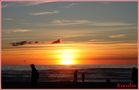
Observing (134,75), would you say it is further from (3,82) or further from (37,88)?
(3,82)

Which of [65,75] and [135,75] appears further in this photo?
[65,75]

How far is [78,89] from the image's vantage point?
1129cm

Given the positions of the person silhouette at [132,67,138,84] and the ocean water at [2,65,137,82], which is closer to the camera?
the person silhouette at [132,67,138,84]

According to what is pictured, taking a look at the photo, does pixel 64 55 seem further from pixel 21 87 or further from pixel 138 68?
pixel 138 68

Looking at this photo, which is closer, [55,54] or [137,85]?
[137,85]

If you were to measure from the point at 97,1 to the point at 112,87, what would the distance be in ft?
8.64

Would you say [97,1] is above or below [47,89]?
above

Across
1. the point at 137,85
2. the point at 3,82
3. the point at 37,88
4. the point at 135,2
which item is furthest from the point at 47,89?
the point at 135,2

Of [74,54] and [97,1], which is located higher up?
[97,1]

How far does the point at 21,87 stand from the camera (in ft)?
38.8

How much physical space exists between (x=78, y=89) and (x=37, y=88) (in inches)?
52.3

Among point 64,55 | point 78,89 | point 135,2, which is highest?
point 135,2

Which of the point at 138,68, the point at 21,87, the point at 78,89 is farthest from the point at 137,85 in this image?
the point at 21,87

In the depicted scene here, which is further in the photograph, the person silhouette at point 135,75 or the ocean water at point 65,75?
the ocean water at point 65,75
